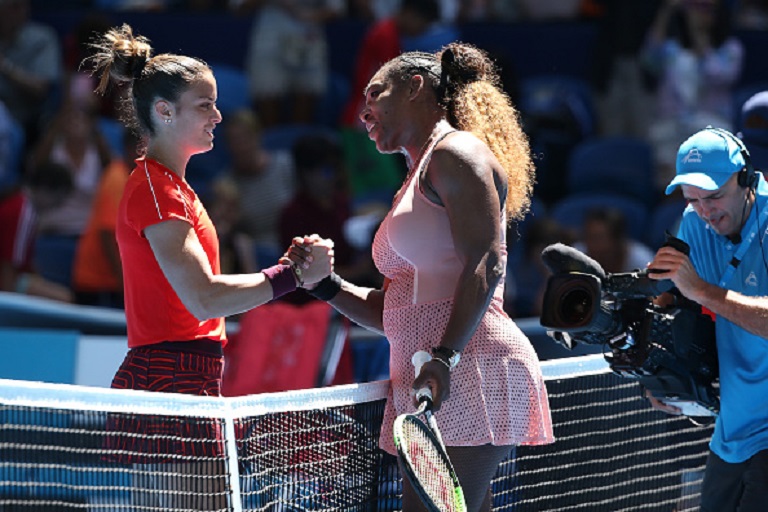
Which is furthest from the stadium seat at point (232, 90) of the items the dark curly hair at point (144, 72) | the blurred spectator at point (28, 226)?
the dark curly hair at point (144, 72)

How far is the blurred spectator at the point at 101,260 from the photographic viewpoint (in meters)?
8.64

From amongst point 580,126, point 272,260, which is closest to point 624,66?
point 580,126

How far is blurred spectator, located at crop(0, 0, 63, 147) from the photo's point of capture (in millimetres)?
10375

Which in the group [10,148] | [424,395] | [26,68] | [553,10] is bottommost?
[10,148]

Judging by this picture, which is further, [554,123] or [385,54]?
[554,123]

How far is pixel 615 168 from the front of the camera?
986 centimetres

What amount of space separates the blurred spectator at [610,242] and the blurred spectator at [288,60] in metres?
2.88

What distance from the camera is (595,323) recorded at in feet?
13.3

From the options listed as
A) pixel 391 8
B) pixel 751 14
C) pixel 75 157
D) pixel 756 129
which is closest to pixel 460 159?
pixel 756 129

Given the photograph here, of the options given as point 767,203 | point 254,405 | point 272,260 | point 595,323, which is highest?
point 767,203

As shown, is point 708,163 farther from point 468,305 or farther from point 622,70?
point 622,70

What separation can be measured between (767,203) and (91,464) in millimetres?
2279

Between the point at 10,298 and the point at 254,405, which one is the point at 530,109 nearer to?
the point at 10,298

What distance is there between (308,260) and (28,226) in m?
5.16
